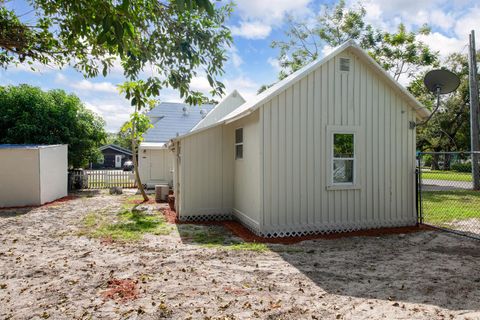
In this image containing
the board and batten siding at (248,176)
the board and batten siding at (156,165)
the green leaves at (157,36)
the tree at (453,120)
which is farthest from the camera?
the tree at (453,120)

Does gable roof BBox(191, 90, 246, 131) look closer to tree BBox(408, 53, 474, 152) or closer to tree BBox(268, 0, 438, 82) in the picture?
tree BBox(268, 0, 438, 82)

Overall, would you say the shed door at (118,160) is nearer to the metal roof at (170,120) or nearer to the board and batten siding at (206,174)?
the metal roof at (170,120)

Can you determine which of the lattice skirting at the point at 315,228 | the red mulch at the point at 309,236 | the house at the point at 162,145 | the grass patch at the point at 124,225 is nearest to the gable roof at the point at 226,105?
the house at the point at 162,145

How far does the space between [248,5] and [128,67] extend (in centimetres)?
195

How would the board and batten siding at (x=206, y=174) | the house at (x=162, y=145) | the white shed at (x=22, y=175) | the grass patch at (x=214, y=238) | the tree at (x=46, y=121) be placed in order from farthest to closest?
the house at (x=162, y=145), the tree at (x=46, y=121), the white shed at (x=22, y=175), the board and batten siding at (x=206, y=174), the grass patch at (x=214, y=238)

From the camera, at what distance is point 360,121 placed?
8.30m

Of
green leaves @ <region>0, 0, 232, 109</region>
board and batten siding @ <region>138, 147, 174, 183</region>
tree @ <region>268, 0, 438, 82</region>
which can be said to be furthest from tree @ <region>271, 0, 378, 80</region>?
green leaves @ <region>0, 0, 232, 109</region>

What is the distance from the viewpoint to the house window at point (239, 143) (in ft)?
30.7

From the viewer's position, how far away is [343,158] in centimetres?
823

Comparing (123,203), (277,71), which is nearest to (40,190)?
(123,203)

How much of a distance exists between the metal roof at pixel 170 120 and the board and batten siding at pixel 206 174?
13.8 meters

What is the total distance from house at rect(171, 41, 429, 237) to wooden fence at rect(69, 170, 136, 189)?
45.3 feet

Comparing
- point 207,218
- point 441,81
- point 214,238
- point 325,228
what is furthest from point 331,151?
point 207,218

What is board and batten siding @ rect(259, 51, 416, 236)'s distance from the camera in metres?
7.70
